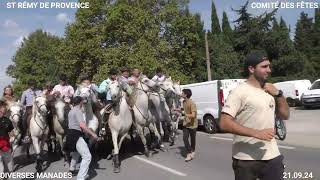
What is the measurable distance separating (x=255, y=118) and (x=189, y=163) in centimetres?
731

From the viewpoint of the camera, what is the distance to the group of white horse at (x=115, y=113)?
11766mm

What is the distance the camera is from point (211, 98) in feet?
65.5

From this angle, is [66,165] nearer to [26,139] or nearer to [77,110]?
[26,139]

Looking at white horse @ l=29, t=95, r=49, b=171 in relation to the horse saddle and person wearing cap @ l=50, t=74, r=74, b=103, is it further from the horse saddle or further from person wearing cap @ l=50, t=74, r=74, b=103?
the horse saddle

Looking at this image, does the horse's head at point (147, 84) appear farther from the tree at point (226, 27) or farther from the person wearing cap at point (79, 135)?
the tree at point (226, 27)

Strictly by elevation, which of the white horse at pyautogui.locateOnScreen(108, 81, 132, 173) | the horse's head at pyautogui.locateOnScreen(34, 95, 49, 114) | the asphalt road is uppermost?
the horse's head at pyautogui.locateOnScreen(34, 95, 49, 114)

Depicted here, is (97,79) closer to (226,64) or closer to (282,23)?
(226,64)

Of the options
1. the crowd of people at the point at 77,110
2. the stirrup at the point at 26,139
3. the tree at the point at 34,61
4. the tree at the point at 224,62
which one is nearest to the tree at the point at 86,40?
the tree at the point at 224,62

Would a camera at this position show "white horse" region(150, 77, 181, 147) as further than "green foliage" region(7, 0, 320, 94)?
No

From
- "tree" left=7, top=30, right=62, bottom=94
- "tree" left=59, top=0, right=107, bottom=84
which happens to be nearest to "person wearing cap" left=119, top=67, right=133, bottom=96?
"tree" left=59, top=0, right=107, bottom=84

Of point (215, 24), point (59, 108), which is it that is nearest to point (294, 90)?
point (59, 108)

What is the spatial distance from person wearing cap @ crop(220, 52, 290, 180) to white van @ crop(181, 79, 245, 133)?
13.9 meters

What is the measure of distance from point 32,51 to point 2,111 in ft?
205

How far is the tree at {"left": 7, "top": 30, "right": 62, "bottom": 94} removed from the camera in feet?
218
